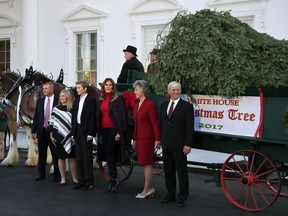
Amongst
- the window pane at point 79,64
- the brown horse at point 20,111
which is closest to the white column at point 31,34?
the window pane at point 79,64

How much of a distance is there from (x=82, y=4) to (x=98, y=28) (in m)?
0.98

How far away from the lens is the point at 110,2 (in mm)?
14156

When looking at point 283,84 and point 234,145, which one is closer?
point 283,84

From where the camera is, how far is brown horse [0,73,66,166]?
9.08 metres

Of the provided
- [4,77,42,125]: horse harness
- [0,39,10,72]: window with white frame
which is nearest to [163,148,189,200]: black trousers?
[4,77,42,125]: horse harness

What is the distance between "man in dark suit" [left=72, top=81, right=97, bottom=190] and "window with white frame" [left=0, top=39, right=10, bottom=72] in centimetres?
1043

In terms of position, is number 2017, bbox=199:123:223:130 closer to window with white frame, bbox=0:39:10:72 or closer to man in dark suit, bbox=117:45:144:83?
man in dark suit, bbox=117:45:144:83

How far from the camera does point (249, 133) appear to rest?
19.0ft

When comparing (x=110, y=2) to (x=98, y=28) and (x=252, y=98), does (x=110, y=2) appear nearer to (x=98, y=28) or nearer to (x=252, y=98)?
(x=98, y=28)

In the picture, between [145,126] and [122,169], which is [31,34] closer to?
[122,169]

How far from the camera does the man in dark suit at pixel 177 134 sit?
19.6 ft

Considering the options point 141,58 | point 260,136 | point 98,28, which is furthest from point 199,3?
point 260,136

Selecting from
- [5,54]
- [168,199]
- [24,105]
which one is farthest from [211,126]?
[5,54]

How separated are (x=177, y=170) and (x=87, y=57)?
9404mm
